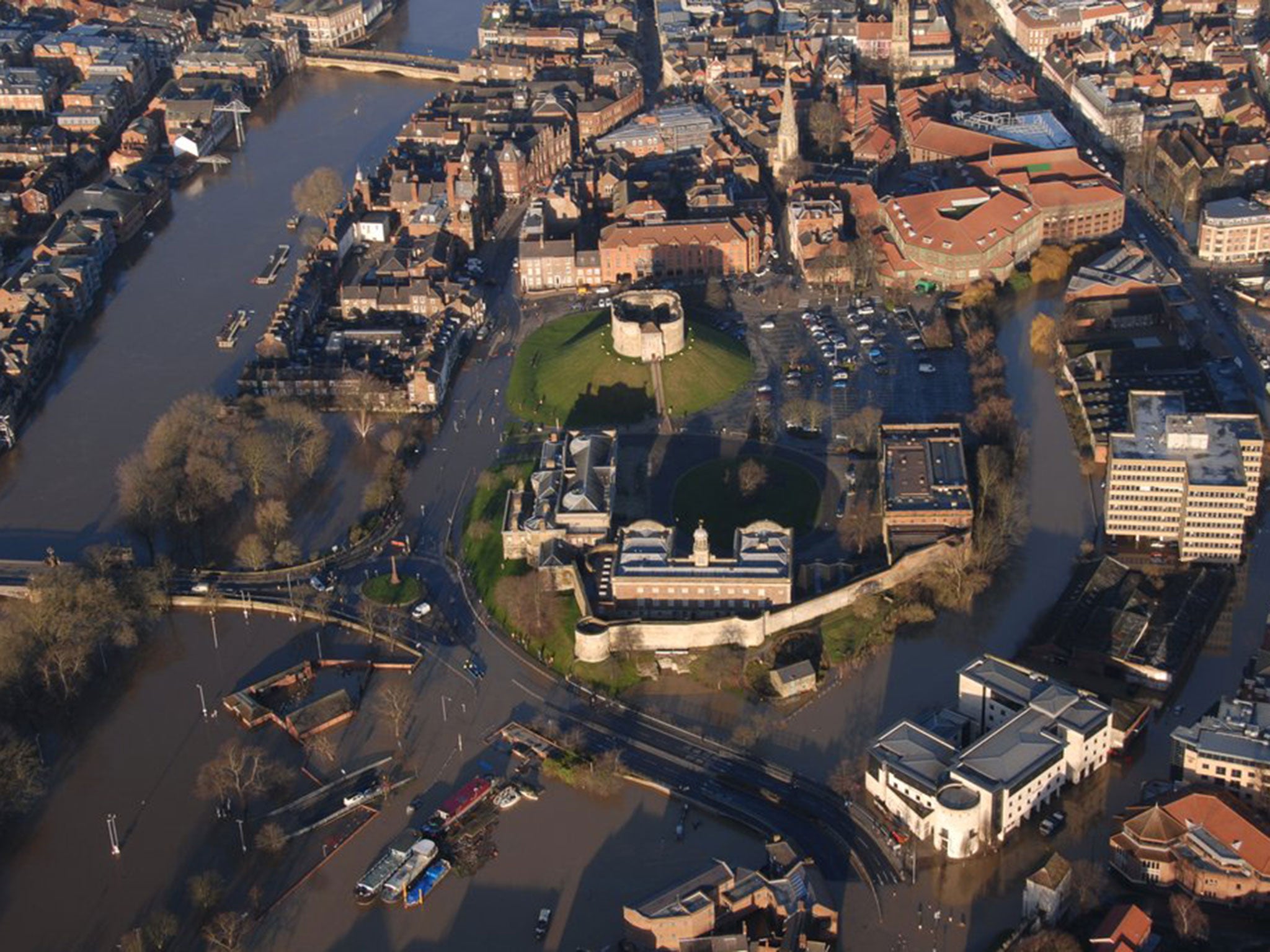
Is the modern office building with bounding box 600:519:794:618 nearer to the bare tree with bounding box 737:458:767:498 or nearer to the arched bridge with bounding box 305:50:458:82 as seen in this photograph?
the bare tree with bounding box 737:458:767:498

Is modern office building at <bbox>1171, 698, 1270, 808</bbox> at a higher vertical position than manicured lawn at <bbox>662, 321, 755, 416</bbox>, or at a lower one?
lower

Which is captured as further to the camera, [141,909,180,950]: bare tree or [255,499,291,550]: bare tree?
[255,499,291,550]: bare tree

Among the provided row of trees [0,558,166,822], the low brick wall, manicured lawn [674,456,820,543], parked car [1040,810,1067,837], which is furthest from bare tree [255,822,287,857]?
parked car [1040,810,1067,837]

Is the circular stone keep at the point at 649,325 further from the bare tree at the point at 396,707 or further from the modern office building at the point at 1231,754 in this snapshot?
the modern office building at the point at 1231,754

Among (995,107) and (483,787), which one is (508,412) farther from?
(995,107)

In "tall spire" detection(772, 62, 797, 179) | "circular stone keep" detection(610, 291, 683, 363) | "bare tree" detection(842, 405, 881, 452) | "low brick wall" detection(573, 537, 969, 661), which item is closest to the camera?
"low brick wall" detection(573, 537, 969, 661)

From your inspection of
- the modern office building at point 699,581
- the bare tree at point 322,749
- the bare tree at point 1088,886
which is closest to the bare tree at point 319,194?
the modern office building at point 699,581
